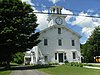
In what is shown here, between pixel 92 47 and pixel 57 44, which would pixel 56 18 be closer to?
pixel 57 44

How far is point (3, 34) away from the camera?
136 ft

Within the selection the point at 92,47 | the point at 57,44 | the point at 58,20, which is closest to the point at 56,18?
the point at 58,20

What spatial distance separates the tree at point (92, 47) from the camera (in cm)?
7012

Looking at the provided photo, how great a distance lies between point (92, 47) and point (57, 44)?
18.5 metres

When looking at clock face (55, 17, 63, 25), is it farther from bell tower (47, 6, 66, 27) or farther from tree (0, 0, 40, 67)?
tree (0, 0, 40, 67)

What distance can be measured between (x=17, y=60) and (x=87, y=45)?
74.8 feet

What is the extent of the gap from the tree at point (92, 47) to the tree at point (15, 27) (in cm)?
2732

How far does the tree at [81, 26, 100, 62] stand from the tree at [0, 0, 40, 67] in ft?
89.6

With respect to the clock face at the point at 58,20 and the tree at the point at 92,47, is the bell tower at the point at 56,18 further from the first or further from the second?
the tree at the point at 92,47

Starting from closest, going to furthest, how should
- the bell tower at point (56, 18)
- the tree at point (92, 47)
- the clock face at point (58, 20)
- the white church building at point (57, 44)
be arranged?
the white church building at point (57, 44) < the bell tower at point (56, 18) < the clock face at point (58, 20) < the tree at point (92, 47)

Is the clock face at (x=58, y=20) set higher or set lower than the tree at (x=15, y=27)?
higher

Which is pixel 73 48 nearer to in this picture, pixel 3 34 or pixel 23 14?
pixel 23 14

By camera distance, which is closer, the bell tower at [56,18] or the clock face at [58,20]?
the bell tower at [56,18]

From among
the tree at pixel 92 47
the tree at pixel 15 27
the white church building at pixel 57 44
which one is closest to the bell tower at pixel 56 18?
the white church building at pixel 57 44
